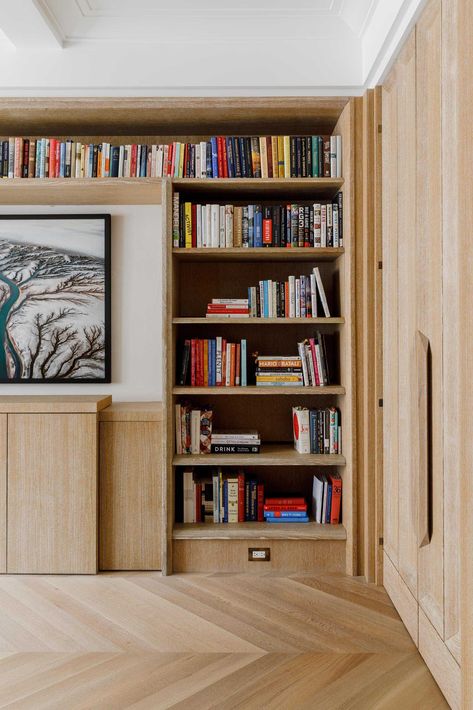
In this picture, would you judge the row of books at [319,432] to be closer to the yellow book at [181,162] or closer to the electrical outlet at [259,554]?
the electrical outlet at [259,554]

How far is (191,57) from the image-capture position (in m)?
2.71

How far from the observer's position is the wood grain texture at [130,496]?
9.05 ft

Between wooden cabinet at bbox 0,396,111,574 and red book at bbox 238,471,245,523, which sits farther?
red book at bbox 238,471,245,523

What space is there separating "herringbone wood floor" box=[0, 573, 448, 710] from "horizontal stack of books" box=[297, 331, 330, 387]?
0.92 metres

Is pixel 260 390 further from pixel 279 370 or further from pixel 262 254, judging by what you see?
pixel 262 254

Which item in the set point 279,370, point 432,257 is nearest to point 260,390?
point 279,370

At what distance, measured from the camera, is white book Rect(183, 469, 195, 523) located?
2861 millimetres

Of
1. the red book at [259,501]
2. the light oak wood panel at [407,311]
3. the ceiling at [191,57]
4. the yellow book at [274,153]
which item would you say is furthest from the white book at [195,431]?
the ceiling at [191,57]

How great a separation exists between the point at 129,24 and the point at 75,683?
2750mm

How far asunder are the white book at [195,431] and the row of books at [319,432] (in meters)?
0.50

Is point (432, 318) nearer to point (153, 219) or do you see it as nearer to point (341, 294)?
point (341, 294)

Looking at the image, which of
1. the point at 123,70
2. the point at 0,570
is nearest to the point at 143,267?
the point at 123,70

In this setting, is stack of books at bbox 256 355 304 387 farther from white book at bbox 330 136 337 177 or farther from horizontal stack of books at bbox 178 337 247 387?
white book at bbox 330 136 337 177

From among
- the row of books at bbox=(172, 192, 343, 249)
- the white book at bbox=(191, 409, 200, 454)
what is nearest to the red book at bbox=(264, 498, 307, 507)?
the white book at bbox=(191, 409, 200, 454)
